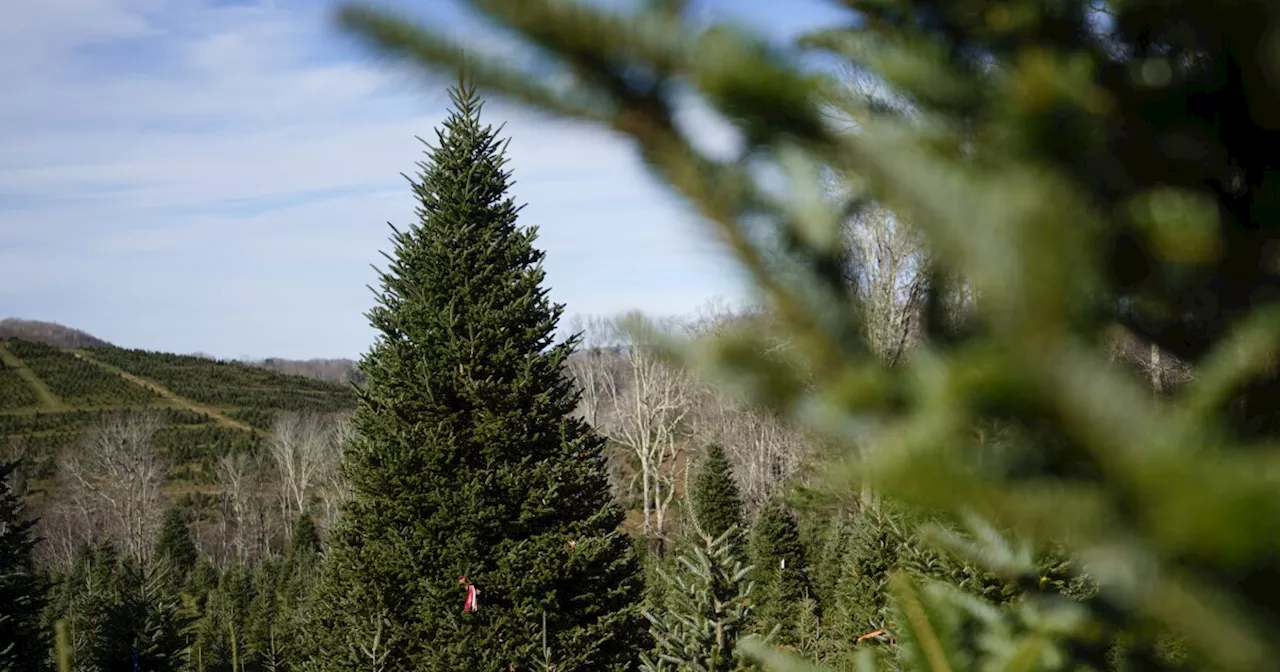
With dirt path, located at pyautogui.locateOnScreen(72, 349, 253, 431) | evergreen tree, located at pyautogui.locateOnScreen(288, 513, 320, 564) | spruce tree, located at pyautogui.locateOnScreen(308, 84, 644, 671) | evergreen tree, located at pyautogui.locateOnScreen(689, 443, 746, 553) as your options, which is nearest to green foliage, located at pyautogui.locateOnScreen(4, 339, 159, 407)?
dirt path, located at pyautogui.locateOnScreen(72, 349, 253, 431)

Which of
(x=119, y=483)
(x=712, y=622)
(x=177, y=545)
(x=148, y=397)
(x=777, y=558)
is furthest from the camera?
(x=148, y=397)

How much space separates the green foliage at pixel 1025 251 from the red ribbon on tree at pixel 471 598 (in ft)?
19.9

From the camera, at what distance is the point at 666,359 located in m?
0.98

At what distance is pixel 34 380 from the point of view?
54.1m

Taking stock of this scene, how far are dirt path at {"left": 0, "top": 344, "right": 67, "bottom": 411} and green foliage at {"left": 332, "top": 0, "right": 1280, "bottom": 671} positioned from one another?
61875mm

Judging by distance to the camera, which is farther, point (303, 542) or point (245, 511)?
point (245, 511)

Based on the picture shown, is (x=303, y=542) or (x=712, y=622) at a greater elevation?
(x=712, y=622)

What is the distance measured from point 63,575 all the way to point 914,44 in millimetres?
27245

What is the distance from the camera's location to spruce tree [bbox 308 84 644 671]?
696cm

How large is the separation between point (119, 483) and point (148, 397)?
25519 mm

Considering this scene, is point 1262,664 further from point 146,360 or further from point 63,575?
point 146,360

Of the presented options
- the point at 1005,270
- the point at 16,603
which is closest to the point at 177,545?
the point at 16,603

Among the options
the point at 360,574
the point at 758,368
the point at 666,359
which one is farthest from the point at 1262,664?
the point at 360,574

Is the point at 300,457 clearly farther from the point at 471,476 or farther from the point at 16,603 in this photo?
the point at 471,476
